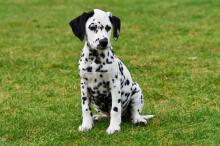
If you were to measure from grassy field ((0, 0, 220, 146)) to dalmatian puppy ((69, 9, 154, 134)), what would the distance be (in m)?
0.25

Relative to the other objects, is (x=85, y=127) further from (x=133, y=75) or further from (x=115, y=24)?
(x=133, y=75)

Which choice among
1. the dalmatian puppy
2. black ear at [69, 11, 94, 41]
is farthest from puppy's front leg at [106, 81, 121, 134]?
black ear at [69, 11, 94, 41]

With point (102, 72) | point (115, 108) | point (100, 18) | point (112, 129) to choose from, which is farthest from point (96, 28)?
point (112, 129)

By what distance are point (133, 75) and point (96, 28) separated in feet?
16.3

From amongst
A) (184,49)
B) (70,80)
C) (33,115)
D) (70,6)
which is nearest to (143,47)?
(184,49)

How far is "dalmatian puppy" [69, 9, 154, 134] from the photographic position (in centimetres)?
816

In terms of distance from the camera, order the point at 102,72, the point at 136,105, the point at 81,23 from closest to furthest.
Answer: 1. the point at 81,23
2. the point at 102,72
3. the point at 136,105

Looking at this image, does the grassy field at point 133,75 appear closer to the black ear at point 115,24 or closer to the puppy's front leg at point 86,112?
the puppy's front leg at point 86,112

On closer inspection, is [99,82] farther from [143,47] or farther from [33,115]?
[143,47]

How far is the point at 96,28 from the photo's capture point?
8125 millimetres

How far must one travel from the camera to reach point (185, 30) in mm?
19422

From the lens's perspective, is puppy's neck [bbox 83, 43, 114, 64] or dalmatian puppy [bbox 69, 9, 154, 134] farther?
puppy's neck [bbox 83, 43, 114, 64]

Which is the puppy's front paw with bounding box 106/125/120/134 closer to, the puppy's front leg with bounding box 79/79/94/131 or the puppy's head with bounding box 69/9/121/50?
the puppy's front leg with bounding box 79/79/94/131

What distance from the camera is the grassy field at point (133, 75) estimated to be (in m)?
8.47
